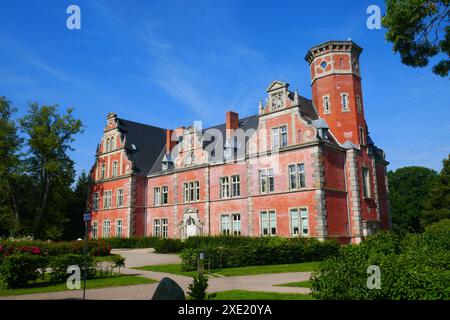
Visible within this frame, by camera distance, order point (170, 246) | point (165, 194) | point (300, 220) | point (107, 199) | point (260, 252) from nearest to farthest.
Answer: point (260, 252) → point (300, 220) → point (170, 246) → point (165, 194) → point (107, 199)

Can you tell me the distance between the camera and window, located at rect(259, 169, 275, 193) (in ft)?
108

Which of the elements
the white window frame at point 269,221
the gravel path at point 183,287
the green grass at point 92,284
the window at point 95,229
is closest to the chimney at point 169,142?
the window at point 95,229

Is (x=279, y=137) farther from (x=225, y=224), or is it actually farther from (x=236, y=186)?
(x=225, y=224)

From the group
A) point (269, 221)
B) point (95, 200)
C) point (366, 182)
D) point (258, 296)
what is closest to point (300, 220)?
point (269, 221)

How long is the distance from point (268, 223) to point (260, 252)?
10053mm

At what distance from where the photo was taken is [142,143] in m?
48.2

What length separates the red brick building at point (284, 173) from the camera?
101 ft

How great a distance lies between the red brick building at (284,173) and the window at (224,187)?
97mm

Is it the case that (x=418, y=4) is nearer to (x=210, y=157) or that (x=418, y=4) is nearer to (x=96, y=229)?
(x=210, y=157)

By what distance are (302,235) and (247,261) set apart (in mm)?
9307

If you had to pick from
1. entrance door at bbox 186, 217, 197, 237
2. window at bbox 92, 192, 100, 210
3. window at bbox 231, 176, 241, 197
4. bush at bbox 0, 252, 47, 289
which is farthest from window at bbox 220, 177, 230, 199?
bush at bbox 0, 252, 47, 289

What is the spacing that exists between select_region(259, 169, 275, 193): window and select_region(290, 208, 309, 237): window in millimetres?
2977

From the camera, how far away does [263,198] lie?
109 feet

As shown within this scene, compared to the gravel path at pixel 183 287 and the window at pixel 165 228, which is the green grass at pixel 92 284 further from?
the window at pixel 165 228
